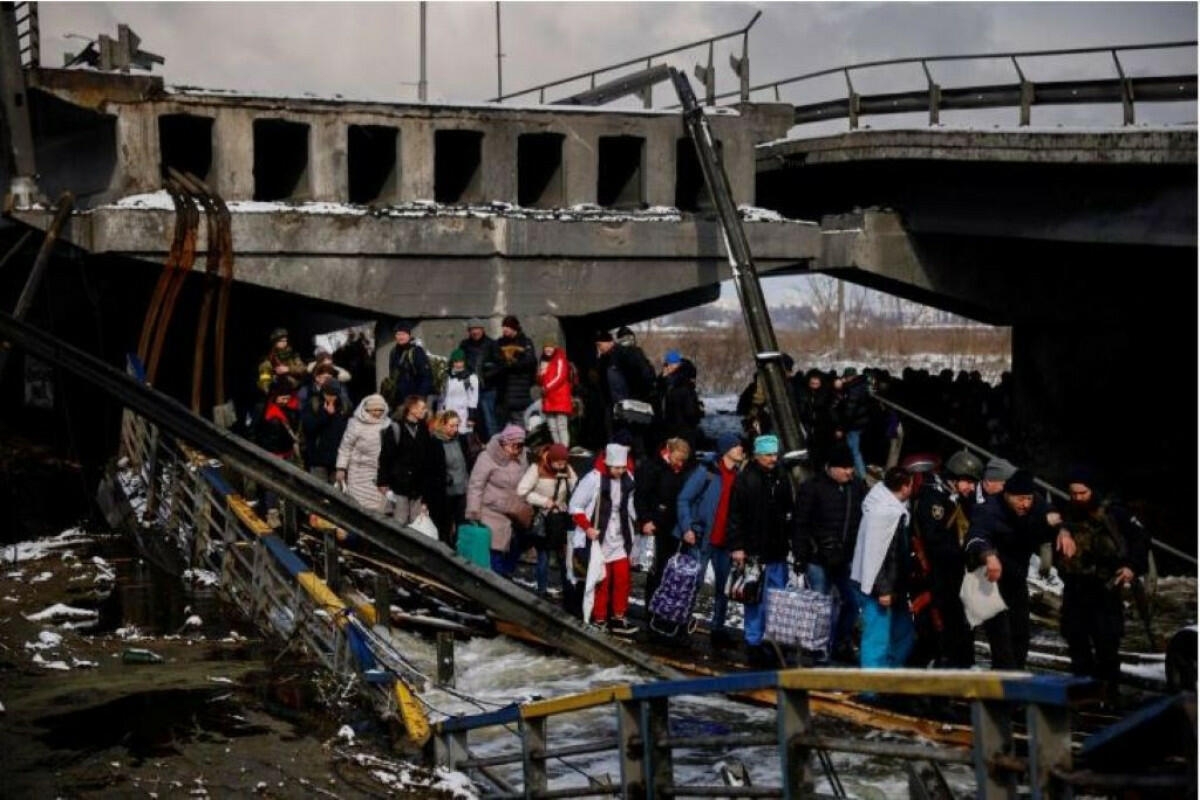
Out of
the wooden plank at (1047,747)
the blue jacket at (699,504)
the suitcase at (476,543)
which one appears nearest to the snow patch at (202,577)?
the suitcase at (476,543)

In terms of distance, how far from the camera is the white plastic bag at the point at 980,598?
1194 centimetres

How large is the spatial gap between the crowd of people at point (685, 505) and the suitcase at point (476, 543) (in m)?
0.16

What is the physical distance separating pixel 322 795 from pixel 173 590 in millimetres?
6219

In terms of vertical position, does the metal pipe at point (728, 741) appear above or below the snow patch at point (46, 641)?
above

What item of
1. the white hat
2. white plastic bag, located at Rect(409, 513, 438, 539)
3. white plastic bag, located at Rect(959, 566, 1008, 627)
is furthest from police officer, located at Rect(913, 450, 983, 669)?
white plastic bag, located at Rect(409, 513, 438, 539)

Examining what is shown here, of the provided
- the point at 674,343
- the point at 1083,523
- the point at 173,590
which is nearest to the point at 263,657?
the point at 173,590

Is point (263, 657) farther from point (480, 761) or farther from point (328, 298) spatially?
point (328, 298)

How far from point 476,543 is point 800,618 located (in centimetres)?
326

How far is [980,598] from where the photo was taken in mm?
11984

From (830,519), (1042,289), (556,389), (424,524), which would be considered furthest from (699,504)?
(1042,289)

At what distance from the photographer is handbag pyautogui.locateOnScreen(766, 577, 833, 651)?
1265 cm

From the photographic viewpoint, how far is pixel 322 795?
949 cm

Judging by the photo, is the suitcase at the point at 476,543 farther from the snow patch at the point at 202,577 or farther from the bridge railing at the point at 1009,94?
the bridge railing at the point at 1009,94

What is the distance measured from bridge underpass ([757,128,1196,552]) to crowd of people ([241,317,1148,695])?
7.78 m
